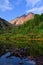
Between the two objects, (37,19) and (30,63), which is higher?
(37,19)

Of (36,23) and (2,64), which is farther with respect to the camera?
(36,23)

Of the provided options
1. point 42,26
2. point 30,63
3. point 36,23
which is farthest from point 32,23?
point 30,63

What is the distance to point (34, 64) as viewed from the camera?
2841cm

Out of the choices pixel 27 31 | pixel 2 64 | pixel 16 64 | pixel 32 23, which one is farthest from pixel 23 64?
pixel 32 23

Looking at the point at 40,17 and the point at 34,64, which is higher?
the point at 40,17

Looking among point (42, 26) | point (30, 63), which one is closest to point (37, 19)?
point (42, 26)

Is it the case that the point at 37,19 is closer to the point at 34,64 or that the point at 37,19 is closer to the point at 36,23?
the point at 36,23

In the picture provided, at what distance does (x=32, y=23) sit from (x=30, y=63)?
556ft

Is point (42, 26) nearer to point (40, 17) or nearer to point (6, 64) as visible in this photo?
point (40, 17)

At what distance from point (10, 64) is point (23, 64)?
189 cm

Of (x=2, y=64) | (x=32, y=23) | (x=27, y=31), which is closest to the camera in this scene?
(x=2, y=64)

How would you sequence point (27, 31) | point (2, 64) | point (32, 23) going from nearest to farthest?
point (2, 64), point (27, 31), point (32, 23)

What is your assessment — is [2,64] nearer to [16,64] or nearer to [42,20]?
[16,64]

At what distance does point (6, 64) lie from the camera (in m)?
28.2
